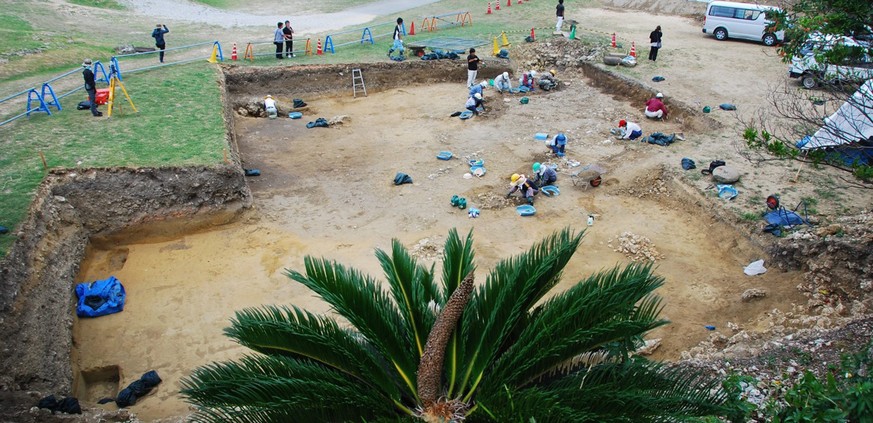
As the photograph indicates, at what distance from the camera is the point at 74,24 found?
2514cm

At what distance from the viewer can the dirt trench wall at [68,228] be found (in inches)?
346

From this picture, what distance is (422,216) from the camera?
45.1 feet

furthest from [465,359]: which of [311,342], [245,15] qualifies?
[245,15]

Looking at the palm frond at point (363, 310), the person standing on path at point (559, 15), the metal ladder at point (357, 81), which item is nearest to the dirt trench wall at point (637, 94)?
the person standing on path at point (559, 15)

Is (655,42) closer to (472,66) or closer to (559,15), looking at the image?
(559,15)

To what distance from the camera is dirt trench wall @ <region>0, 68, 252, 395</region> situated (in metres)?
8.79

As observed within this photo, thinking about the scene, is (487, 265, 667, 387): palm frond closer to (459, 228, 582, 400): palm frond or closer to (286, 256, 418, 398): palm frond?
(459, 228, 582, 400): palm frond

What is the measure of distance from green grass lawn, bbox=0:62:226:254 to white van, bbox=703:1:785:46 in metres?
19.4

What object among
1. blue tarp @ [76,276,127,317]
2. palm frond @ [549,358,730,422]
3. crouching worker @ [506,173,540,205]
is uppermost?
palm frond @ [549,358,730,422]

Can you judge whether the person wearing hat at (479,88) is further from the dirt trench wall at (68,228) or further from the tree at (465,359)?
the tree at (465,359)

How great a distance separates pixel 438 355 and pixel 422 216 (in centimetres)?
854

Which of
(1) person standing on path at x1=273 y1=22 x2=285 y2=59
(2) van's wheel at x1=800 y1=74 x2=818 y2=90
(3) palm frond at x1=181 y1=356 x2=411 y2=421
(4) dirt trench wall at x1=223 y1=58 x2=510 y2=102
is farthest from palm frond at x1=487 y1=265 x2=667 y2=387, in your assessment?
(1) person standing on path at x1=273 y1=22 x2=285 y2=59

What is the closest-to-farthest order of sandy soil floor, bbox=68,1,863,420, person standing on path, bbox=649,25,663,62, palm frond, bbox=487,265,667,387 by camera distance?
1. palm frond, bbox=487,265,667,387
2. sandy soil floor, bbox=68,1,863,420
3. person standing on path, bbox=649,25,663,62

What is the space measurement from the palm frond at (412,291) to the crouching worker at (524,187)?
7.75m
